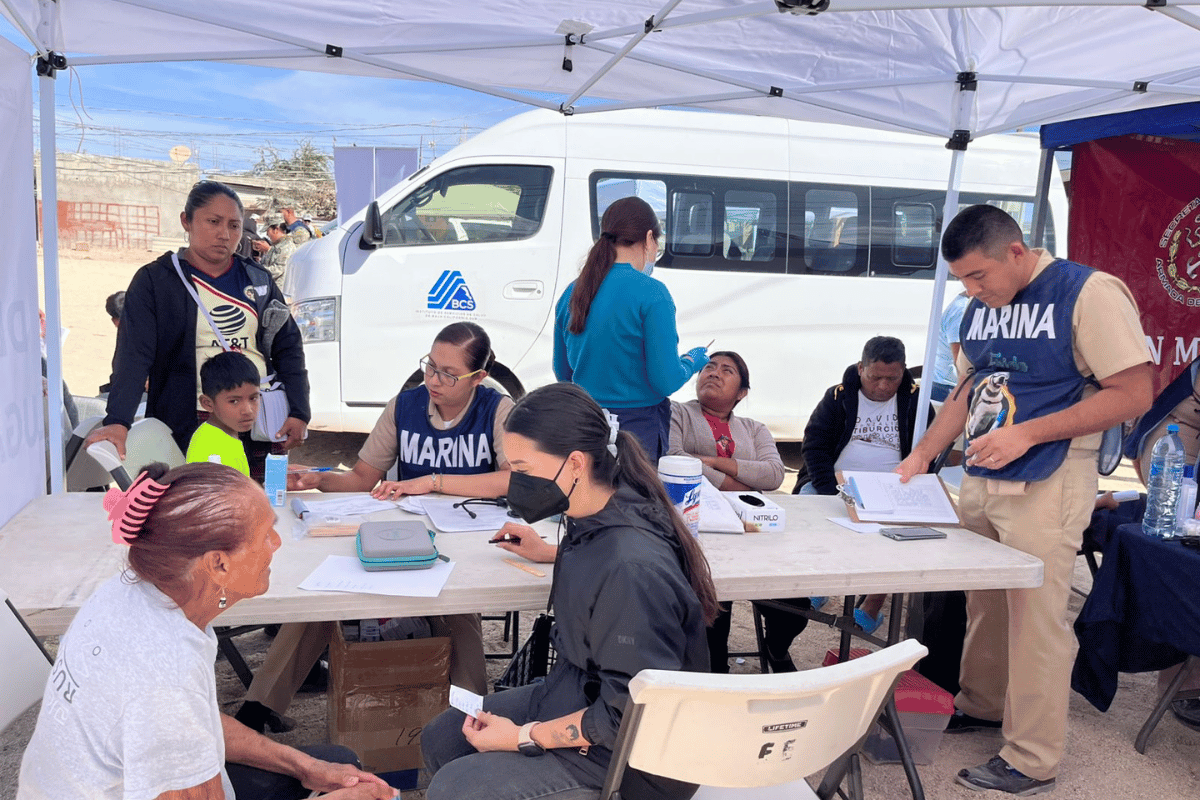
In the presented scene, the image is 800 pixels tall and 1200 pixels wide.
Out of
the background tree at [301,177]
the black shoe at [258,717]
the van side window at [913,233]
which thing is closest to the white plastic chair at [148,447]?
the black shoe at [258,717]

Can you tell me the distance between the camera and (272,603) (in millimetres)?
1964

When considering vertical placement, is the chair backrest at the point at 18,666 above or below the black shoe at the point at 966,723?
above

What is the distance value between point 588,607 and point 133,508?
0.81m

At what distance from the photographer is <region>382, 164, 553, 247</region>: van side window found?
19.2 ft

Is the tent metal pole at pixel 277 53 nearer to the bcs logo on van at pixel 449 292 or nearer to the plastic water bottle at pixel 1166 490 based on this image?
the bcs logo on van at pixel 449 292

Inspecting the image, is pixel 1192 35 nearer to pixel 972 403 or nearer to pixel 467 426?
pixel 972 403

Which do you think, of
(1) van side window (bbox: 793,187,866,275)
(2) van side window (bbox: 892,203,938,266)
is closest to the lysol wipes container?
(1) van side window (bbox: 793,187,866,275)

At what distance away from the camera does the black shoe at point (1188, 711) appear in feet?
10.8

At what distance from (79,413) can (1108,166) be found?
197 inches

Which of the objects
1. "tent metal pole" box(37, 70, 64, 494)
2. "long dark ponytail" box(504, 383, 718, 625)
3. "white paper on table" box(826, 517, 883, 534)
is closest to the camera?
"long dark ponytail" box(504, 383, 718, 625)

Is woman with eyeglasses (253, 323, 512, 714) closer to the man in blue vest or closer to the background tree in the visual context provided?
the man in blue vest

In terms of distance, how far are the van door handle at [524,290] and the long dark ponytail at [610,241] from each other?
2852mm

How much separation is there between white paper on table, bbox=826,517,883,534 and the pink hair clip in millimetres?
2043

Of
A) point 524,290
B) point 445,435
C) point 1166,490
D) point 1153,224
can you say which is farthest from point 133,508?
point 524,290
